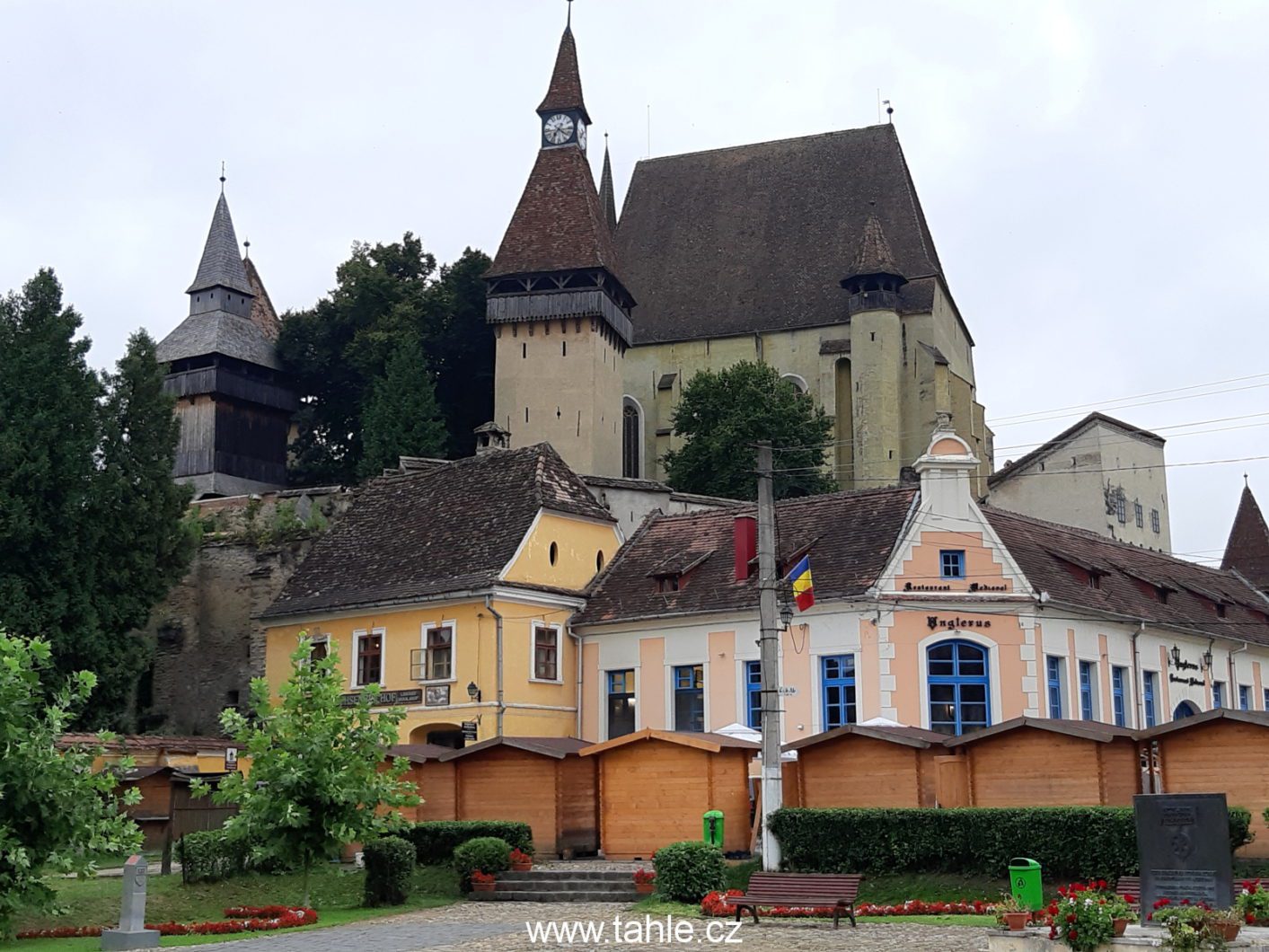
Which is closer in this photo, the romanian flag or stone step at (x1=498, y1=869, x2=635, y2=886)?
stone step at (x1=498, y1=869, x2=635, y2=886)

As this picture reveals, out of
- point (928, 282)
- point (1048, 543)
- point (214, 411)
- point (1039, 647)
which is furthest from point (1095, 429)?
point (214, 411)

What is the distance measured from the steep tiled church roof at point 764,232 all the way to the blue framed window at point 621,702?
3434 cm

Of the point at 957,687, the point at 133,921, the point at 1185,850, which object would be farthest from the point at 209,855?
the point at 957,687

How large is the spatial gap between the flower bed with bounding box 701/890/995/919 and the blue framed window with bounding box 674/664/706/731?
1376cm

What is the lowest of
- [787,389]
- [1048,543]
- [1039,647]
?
[1039,647]

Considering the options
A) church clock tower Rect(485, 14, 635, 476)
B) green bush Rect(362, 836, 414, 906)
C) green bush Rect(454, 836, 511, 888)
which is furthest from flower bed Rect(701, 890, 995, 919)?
church clock tower Rect(485, 14, 635, 476)

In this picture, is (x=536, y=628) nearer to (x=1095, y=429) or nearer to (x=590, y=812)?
(x=590, y=812)

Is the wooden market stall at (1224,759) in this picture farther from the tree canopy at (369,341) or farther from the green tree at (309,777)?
the tree canopy at (369,341)

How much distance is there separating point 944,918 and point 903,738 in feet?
17.7

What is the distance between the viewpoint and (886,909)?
2245 cm

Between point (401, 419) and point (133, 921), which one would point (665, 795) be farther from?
point (401, 419)

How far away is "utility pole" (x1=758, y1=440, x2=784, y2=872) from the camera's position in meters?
24.8

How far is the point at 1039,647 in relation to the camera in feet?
114

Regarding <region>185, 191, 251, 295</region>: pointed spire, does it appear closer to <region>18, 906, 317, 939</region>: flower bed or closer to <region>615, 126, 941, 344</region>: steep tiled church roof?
<region>615, 126, 941, 344</region>: steep tiled church roof
